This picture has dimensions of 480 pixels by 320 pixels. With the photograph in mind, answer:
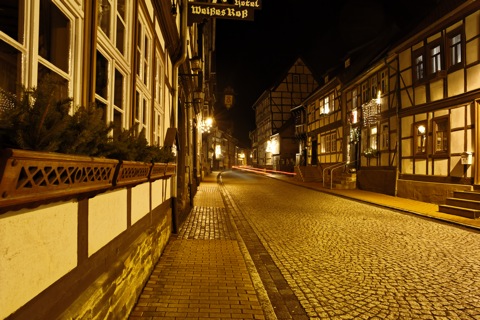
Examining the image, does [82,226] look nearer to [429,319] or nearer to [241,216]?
[429,319]

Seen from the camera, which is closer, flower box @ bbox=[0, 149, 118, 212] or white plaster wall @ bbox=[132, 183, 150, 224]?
flower box @ bbox=[0, 149, 118, 212]

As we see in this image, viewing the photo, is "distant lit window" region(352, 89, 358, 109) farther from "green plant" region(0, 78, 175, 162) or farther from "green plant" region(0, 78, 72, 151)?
"green plant" region(0, 78, 72, 151)

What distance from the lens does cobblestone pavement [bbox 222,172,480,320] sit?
4312mm

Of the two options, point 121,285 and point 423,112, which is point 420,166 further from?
point 121,285

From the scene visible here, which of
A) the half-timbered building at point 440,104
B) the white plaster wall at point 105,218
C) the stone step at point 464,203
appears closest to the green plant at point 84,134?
the white plaster wall at point 105,218

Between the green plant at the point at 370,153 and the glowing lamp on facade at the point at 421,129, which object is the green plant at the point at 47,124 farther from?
the green plant at the point at 370,153

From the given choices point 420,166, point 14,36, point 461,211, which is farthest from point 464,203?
point 14,36

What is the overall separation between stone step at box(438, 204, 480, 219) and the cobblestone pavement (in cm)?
Result: 108

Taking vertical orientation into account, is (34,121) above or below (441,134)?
below

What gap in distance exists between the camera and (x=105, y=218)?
124 inches

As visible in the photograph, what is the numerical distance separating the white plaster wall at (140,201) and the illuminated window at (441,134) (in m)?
12.2

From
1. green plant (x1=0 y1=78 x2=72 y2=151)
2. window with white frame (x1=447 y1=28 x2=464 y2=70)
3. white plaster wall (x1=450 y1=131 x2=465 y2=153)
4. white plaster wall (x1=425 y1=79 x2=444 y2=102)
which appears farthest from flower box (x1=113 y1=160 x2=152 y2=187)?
white plaster wall (x1=425 y1=79 x2=444 y2=102)

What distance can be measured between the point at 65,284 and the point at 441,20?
15.1m

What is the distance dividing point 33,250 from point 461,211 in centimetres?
1190
